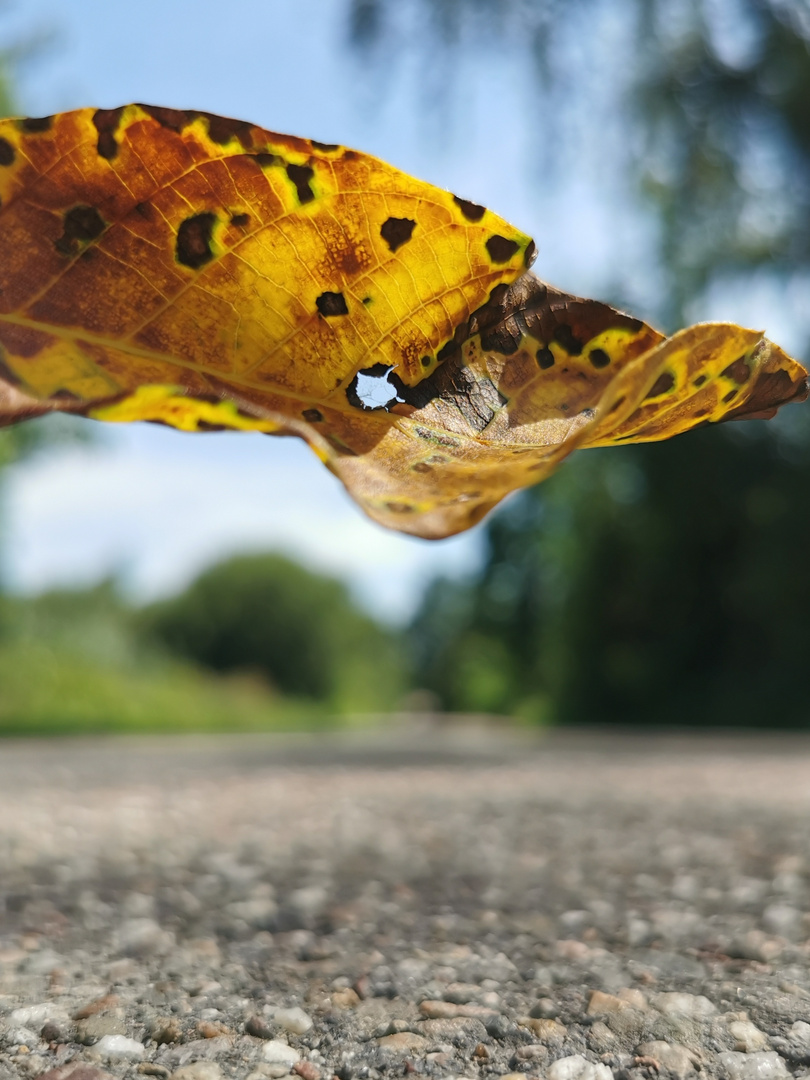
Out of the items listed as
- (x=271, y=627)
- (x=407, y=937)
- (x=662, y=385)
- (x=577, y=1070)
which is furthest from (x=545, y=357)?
(x=271, y=627)

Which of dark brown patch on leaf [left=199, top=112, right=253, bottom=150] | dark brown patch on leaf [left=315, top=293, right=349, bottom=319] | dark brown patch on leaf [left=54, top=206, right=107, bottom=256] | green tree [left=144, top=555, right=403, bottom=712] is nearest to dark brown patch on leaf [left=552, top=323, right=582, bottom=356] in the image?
dark brown patch on leaf [left=315, top=293, right=349, bottom=319]

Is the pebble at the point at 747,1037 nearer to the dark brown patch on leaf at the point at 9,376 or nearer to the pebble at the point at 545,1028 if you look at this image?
the pebble at the point at 545,1028

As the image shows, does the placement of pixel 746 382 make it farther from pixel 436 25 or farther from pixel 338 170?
pixel 436 25

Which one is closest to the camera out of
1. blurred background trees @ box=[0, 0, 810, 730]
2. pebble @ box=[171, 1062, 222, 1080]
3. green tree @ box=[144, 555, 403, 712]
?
pebble @ box=[171, 1062, 222, 1080]

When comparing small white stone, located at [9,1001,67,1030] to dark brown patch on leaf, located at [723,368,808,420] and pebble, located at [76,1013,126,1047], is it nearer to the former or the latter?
pebble, located at [76,1013,126,1047]

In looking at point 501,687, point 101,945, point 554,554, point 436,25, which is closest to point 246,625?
point 501,687

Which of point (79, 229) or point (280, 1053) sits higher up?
point (79, 229)

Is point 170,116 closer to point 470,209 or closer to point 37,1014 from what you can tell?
point 470,209
